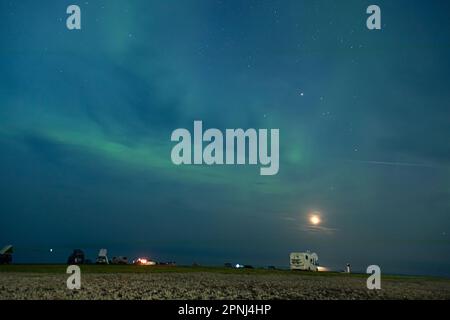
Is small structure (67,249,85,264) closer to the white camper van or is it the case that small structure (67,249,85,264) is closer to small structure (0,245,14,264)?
small structure (0,245,14,264)

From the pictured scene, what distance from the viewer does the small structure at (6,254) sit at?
2687 inches

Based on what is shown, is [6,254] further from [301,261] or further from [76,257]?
[301,261]

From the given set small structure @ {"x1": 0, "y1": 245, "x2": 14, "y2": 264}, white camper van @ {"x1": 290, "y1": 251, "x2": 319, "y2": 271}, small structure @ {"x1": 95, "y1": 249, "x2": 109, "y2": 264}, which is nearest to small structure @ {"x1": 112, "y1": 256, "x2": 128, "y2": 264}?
small structure @ {"x1": 95, "y1": 249, "x2": 109, "y2": 264}

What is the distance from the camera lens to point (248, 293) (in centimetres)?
2973

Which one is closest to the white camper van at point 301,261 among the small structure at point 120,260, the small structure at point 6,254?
the small structure at point 120,260

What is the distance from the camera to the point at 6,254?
6862 cm

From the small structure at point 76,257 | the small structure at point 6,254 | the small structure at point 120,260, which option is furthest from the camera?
the small structure at point 120,260

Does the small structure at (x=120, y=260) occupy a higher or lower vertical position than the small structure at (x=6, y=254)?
lower

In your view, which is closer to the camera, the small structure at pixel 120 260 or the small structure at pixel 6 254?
the small structure at pixel 6 254

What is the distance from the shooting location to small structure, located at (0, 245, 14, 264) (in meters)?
68.2

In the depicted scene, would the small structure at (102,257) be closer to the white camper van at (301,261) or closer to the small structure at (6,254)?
the small structure at (6,254)
